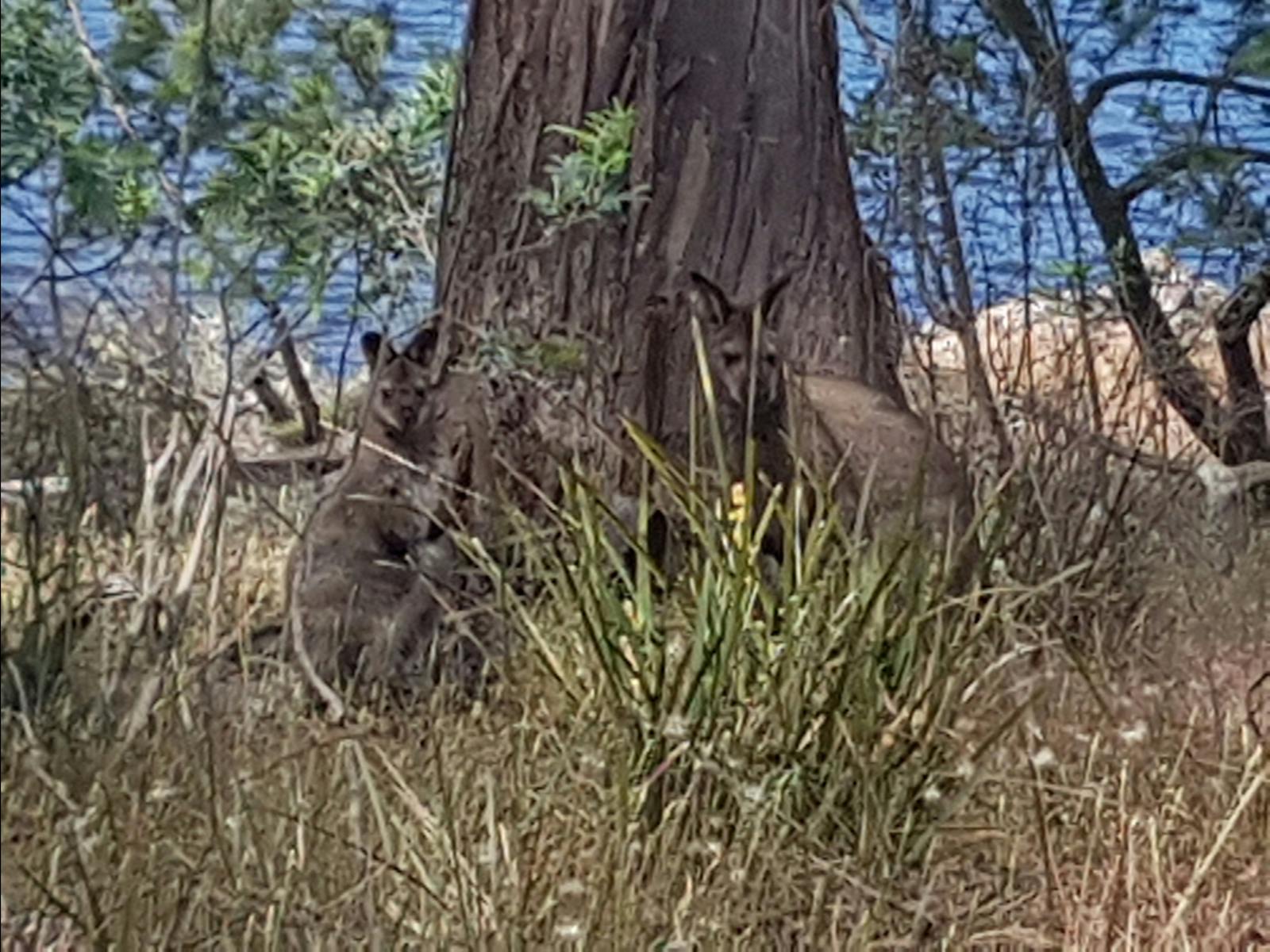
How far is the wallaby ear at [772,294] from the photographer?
239cm

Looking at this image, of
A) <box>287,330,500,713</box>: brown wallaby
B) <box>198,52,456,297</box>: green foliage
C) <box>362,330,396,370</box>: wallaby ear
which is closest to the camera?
<box>198,52,456,297</box>: green foliage

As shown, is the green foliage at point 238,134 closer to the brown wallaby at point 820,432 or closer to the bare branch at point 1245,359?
the brown wallaby at point 820,432

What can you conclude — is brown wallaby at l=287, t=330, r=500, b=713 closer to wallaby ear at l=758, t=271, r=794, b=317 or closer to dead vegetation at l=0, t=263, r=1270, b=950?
dead vegetation at l=0, t=263, r=1270, b=950

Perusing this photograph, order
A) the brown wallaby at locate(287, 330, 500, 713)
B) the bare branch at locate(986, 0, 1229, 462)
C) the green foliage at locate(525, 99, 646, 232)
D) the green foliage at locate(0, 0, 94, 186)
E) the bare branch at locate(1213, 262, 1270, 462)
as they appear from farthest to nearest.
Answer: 1. the bare branch at locate(1213, 262, 1270, 462)
2. the bare branch at locate(986, 0, 1229, 462)
3. the green foliage at locate(525, 99, 646, 232)
4. the brown wallaby at locate(287, 330, 500, 713)
5. the green foliage at locate(0, 0, 94, 186)

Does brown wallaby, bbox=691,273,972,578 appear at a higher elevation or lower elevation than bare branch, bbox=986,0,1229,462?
lower

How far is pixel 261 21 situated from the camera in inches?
68.7

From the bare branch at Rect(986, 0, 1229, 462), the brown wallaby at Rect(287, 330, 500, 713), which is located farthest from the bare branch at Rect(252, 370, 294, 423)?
the bare branch at Rect(986, 0, 1229, 462)

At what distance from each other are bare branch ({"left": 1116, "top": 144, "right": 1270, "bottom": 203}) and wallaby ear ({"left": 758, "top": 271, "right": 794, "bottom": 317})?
645 mm

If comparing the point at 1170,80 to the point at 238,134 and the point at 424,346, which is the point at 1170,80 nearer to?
the point at 424,346

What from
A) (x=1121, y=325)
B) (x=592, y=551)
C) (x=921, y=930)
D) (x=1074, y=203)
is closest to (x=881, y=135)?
(x=1074, y=203)

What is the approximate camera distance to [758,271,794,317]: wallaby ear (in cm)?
239

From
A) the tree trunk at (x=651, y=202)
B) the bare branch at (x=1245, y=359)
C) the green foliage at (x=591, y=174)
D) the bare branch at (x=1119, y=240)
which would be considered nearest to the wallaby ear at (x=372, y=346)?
the tree trunk at (x=651, y=202)

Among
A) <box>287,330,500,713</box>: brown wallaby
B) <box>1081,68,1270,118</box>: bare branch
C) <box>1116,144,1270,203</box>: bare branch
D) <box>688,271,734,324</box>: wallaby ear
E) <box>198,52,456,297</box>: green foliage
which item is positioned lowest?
<box>287,330,500,713</box>: brown wallaby

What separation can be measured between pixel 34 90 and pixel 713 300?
1.10 metres
